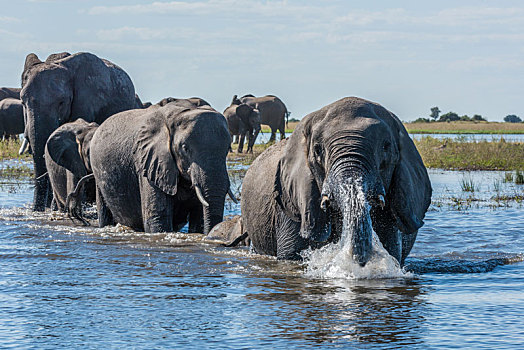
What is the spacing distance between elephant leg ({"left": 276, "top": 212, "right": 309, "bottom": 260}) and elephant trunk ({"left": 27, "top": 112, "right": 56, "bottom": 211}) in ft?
26.5

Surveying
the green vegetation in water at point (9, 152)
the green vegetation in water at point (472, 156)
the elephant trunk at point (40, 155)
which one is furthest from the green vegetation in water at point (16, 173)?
the green vegetation in water at point (472, 156)

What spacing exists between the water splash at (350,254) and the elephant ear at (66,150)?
6759mm

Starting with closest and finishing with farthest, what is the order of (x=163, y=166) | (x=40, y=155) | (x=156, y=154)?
(x=163, y=166) → (x=156, y=154) → (x=40, y=155)

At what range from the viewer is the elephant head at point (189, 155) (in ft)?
36.9

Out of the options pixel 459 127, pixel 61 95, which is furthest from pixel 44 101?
pixel 459 127

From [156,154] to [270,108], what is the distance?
3056cm

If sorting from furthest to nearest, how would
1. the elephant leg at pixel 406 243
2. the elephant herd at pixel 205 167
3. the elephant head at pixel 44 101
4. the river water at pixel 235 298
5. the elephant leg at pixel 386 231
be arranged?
Answer: the elephant head at pixel 44 101 → the elephant leg at pixel 406 243 → the elephant leg at pixel 386 231 → the elephant herd at pixel 205 167 → the river water at pixel 235 298

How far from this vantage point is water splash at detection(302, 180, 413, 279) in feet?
22.2

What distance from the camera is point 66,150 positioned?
14.3 metres

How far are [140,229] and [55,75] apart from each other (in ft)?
14.3

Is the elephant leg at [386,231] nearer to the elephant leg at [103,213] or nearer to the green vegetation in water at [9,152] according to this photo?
the elephant leg at [103,213]

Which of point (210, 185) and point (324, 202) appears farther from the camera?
point (210, 185)

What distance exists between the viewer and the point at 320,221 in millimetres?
7527

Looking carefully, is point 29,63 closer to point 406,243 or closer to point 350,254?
point 406,243
